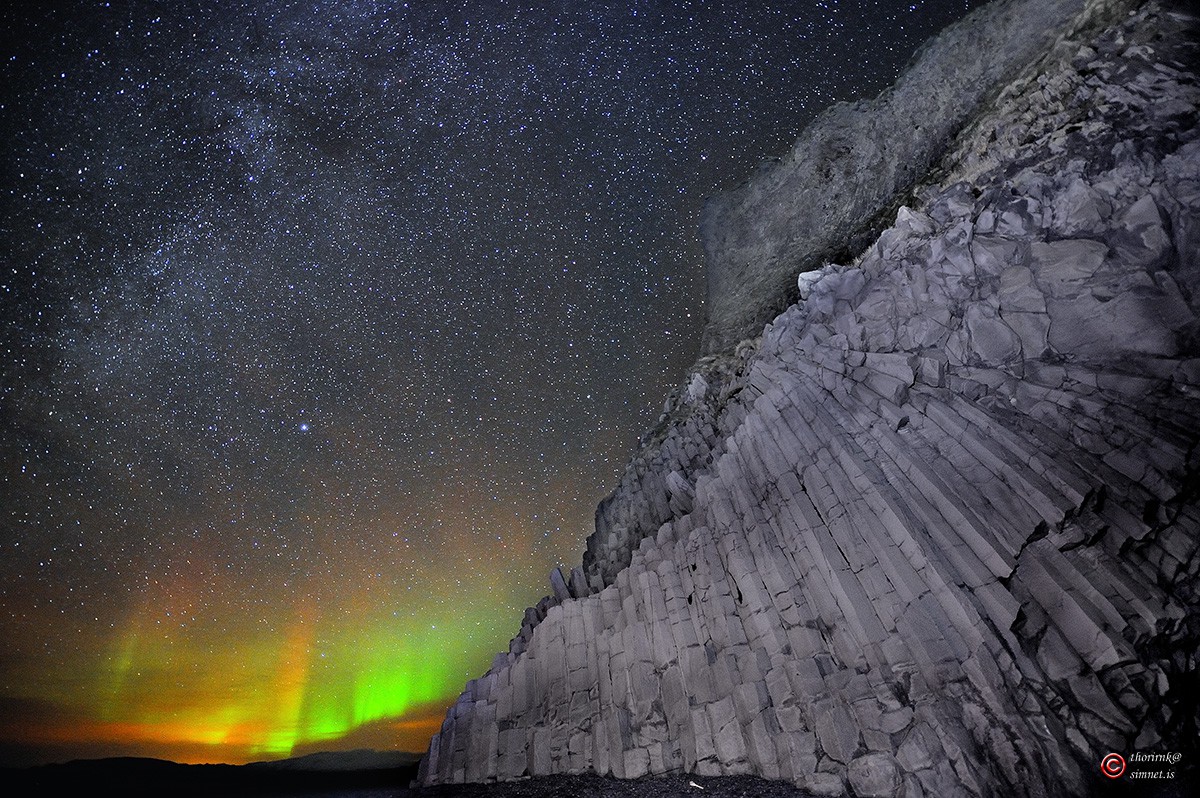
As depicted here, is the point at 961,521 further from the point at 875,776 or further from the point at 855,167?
the point at 855,167

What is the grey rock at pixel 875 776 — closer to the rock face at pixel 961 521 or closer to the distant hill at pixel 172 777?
the rock face at pixel 961 521

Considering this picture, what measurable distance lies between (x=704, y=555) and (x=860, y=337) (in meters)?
6.75

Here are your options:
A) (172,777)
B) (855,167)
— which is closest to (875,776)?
(855,167)

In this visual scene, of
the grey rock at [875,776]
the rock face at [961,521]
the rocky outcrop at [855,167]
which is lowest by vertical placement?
the grey rock at [875,776]

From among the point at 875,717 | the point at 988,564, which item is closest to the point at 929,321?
the point at 988,564

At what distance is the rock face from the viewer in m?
7.48

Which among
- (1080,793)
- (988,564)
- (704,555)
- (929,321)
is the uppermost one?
(929,321)

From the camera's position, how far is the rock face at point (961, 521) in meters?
7.48

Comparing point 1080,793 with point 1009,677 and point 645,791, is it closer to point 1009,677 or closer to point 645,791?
point 1009,677

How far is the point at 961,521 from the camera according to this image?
359 inches

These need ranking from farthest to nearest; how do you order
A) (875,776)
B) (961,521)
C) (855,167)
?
(855,167), (961,521), (875,776)

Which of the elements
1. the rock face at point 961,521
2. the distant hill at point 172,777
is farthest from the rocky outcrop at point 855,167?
the distant hill at point 172,777

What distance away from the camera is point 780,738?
31.1 feet

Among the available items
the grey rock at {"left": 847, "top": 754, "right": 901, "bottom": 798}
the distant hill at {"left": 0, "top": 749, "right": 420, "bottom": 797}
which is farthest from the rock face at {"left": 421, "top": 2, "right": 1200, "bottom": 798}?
the distant hill at {"left": 0, "top": 749, "right": 420, "bottom": 797}
